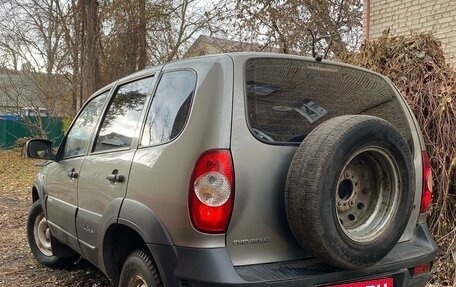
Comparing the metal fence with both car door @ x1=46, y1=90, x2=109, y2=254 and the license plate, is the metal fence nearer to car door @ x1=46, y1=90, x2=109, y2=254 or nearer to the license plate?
car door @ x1=46, y1=90, x2=109, y2=254

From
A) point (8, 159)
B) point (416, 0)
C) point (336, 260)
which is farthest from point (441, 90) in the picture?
point (8, 159)

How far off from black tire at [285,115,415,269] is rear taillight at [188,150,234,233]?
300 millimetres

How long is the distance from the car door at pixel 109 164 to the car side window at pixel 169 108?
0.15 metres

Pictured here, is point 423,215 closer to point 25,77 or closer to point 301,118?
point 301,118

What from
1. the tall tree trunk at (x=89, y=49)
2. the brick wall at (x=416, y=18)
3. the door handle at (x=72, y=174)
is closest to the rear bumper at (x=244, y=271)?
the door handle at (x=72, y=174)

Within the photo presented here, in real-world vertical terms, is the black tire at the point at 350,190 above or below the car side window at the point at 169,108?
below

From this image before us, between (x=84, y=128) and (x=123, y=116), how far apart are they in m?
0.84

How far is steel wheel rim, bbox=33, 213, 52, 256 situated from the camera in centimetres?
487

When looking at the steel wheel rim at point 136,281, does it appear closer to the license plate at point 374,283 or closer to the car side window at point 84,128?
the license plate at point 374,283

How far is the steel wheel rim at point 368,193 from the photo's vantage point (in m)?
2.44

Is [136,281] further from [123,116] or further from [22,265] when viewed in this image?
[22,265]

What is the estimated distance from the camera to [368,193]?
8.33ft

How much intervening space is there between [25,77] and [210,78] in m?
24.6

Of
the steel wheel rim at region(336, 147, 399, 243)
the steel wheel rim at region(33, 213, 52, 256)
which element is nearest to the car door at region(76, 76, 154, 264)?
the steel wheel rim at region(336, 147, 399, 243)
